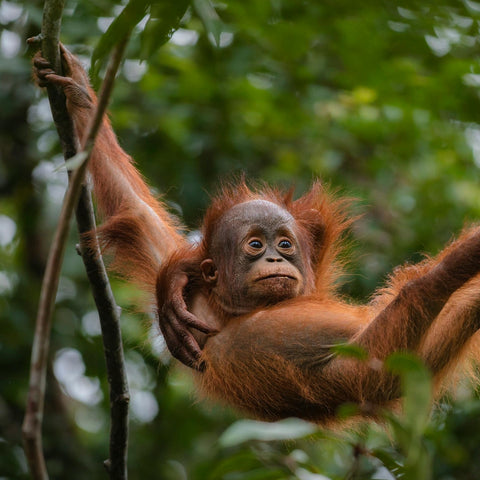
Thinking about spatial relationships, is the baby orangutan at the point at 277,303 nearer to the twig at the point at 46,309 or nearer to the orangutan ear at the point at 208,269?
the orangutan ear at the point at 208,269

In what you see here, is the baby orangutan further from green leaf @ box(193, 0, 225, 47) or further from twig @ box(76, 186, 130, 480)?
green leaf @ box(193, 0, 225, 47)

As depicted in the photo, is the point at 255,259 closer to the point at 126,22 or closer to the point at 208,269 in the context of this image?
the point at 208,269

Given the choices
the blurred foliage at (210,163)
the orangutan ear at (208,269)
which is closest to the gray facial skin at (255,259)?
the orangutan ear at (208,269)

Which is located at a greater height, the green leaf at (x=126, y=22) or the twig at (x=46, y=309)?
the green leaf at (x=126, y=22)

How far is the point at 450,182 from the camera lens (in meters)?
7.45

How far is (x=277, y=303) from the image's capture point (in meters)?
4.10

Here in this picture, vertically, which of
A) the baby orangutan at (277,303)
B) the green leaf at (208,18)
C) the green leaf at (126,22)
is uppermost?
the green leaf at (126,22)

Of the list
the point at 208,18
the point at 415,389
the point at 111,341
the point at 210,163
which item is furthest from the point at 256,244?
the point at 210,163

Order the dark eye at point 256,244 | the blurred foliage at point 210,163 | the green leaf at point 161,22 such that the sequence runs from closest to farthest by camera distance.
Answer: the green leaf at point 161,22, the dark eye at point 256,244, the blurred foliage at point 210,163

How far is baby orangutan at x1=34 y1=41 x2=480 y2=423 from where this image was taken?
3611 mm

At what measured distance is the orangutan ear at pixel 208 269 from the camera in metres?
4.33

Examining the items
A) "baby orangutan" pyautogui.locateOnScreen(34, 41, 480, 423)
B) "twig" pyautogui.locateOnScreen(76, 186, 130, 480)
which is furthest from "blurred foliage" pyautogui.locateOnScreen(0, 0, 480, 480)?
"twig" pyautogui.locateOnScreen(76, 186, 130, 480)

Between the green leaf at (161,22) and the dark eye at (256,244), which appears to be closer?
the green leaf at (161,22)

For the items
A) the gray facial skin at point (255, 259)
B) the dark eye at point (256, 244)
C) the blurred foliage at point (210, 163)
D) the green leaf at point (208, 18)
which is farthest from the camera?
the blurred foliage at point (210, 163)
